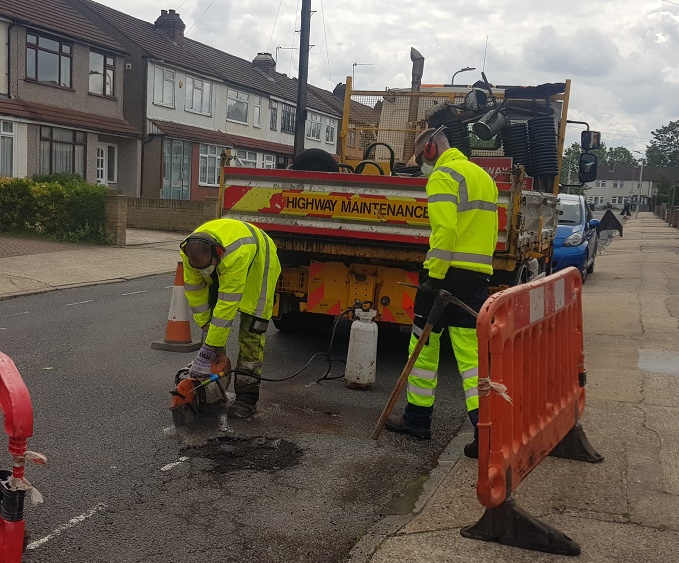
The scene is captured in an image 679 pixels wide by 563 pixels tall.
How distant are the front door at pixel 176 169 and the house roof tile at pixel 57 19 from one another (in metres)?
4.37

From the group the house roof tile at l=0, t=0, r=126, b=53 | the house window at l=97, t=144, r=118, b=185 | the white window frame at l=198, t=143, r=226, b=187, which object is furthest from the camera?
the white window frame at l=198, t=143, r=226, b=187

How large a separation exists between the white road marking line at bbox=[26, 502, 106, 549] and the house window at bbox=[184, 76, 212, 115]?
3217 centimetres

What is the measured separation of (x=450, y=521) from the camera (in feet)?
13.1

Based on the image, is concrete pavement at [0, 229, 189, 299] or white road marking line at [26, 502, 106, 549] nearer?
white road marking line at [26, 502, 106, 549]

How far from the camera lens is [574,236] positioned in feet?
47.5

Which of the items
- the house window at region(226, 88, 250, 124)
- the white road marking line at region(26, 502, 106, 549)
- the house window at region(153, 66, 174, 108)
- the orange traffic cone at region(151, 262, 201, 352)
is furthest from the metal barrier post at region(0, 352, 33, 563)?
the house window at region(226, 88, 250, 124)

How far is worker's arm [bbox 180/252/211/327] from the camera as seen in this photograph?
17.6 ft

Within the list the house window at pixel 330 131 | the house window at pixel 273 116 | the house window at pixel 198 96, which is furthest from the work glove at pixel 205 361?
the house window at pixel 330 131

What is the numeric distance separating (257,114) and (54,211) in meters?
23.8

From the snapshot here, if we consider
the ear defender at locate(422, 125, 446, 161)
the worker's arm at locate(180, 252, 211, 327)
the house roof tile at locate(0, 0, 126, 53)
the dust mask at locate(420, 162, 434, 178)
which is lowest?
the worker's arm at locate(180, 252, 211, 327)

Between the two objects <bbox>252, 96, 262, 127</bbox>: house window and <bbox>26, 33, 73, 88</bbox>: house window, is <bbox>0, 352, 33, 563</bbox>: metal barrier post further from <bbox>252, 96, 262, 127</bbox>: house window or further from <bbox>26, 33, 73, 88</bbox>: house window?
<bbox>252, 96, 262, 127</bbox>: house window

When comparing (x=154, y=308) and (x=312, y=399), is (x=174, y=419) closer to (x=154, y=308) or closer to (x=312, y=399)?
(x=312, y=399)

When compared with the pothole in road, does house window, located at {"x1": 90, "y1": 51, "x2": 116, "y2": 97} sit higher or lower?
higher

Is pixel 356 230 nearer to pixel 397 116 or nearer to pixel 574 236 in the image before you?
pixel 397 116
